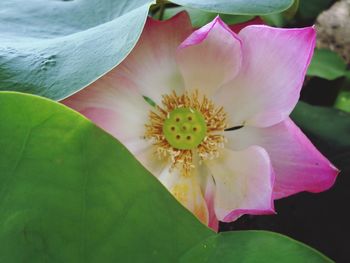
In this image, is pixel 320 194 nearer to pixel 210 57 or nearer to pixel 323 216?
pixel 323 216

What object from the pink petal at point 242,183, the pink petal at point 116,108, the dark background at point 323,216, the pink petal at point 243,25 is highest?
the pink petal at point 243,25

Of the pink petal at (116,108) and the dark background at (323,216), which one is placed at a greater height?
the pink petal at (116,108)

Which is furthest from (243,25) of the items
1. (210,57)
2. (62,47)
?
(62,47)

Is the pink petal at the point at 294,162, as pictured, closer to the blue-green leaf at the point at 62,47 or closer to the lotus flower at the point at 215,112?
the lotus flower at the point at 215,112

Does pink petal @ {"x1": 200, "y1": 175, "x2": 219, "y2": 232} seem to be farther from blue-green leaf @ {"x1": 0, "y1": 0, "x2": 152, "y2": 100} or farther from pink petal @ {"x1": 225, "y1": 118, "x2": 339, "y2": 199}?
blue-green leaf @ {"x1": 0, "y1": 0, "x2": 152, "y2": 100}

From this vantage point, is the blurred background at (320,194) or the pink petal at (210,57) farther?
the blurred background at (320,194)

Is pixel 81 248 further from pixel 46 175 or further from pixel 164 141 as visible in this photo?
pixel 164 141

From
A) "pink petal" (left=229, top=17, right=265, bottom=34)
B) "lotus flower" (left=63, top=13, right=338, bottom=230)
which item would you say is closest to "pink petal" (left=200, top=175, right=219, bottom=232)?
"lotus flower" (left=63, top=13, right=338, bottom=230)

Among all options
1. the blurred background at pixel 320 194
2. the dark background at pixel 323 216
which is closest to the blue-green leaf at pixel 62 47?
the blurred background at pixel 320 194
